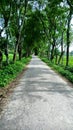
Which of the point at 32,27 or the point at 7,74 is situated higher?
the point at 32,27

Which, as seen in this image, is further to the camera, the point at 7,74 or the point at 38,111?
the point at 7,74

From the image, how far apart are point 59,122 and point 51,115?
2.31ft

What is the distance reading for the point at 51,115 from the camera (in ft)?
24.3

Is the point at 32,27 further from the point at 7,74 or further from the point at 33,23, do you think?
the point at 7,74

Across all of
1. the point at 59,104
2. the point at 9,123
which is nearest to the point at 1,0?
the point at 59,104

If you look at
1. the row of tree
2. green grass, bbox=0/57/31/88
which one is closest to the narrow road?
green grass, bbox=0/57/31/88

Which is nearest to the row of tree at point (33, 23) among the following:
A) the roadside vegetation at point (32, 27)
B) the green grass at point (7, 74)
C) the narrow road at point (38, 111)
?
the roadside vegetation at point (32, 27)

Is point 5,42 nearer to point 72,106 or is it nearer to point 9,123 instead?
point 72,106

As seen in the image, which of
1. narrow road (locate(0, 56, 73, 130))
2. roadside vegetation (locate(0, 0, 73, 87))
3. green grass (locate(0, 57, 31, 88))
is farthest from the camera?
roadside vegetation (locate(0, 0, 73, 87))

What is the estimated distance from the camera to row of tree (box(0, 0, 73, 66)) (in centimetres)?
2444

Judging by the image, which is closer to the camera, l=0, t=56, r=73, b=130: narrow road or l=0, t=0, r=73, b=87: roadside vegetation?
l=0, t=56, r=73, b=130: narrow road

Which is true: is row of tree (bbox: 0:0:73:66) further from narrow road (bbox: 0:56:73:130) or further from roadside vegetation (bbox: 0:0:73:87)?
narrow road (bbox: 0:56:73:130)

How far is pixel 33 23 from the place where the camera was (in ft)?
149

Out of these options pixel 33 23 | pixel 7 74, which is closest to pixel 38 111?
pixel 7 74
